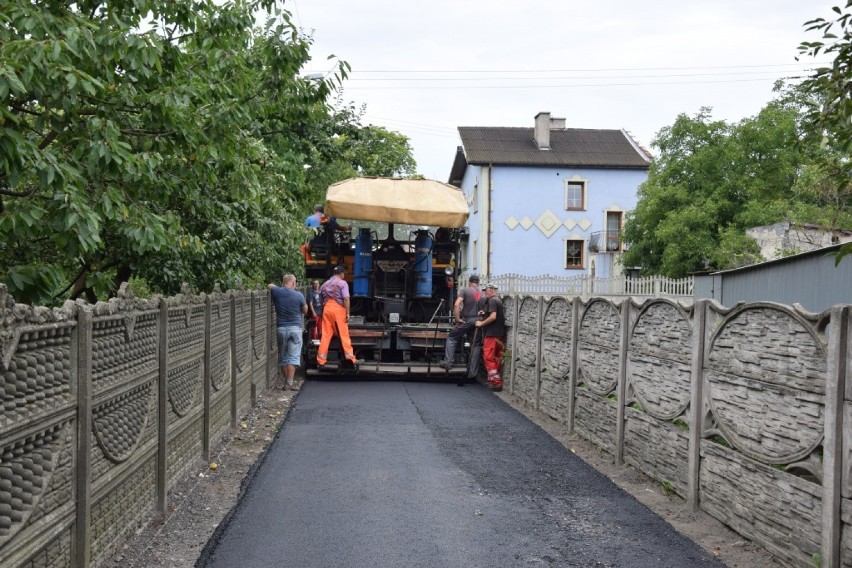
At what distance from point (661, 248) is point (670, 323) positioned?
1123 inches

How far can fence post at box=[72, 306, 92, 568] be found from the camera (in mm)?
4566

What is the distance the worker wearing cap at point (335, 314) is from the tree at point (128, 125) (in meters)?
2.85

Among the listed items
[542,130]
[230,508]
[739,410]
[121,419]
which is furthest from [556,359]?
[542,130]

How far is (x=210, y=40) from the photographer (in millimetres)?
10133

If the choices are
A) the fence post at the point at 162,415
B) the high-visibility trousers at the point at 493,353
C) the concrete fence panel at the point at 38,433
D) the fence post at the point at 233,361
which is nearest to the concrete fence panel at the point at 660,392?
the fence post at the point at 162,415

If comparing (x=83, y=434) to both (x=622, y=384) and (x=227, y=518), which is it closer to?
(x=227, y=518)

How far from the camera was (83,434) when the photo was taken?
15.1 feet

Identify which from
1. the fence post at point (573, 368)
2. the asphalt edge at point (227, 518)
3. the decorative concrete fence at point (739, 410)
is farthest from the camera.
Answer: the fence post at point (573, 368)

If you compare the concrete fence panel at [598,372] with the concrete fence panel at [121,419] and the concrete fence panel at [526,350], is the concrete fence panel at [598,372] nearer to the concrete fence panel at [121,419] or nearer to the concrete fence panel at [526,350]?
the concrete fence panel at [526,350]

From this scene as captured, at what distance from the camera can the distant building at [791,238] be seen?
74.4ft

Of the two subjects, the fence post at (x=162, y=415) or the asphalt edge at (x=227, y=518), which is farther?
the fence post at (x=162, y=415)

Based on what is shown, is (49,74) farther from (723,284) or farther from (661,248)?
(661,248)

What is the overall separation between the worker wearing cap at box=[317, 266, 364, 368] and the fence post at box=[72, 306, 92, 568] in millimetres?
11279

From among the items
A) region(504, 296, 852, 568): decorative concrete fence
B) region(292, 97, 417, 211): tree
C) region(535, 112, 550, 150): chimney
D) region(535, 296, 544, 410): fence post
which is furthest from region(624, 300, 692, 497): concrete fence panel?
region(535, 112, 550, 150): chimney
